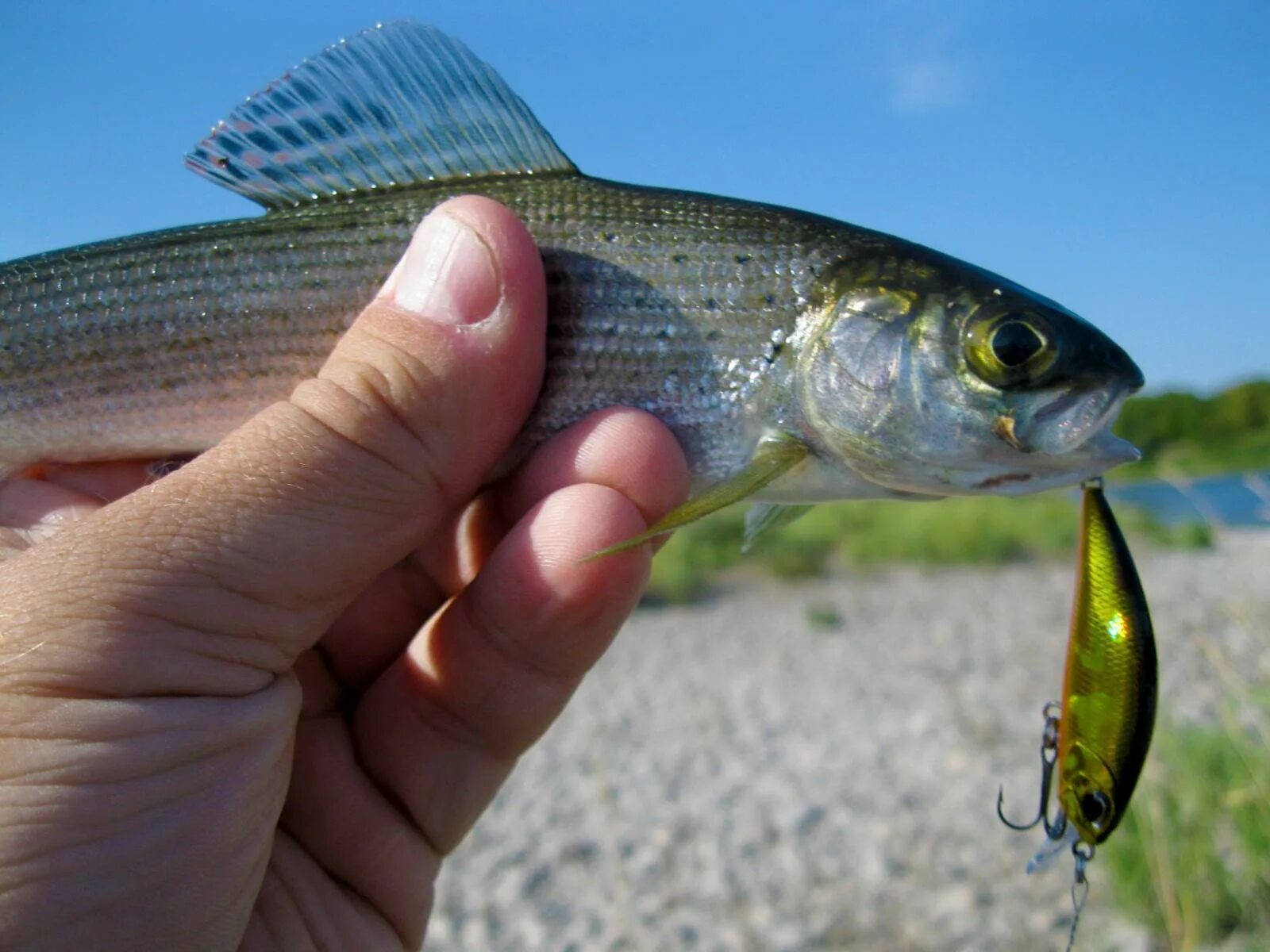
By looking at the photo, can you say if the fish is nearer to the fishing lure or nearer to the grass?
the fishing lure

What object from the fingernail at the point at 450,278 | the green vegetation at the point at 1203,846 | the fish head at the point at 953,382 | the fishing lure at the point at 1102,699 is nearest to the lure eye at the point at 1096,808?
the fishing lure at the point at 1102,699

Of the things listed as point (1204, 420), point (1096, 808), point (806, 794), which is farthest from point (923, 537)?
point (1096, 808)

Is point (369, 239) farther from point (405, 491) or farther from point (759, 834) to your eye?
point (759, 834)

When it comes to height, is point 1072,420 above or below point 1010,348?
below

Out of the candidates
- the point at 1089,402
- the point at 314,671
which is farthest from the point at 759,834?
the point at 1089,402

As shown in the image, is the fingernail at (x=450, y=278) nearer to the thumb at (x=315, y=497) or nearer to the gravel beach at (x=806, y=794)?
the thumb at (x=315, y=497)

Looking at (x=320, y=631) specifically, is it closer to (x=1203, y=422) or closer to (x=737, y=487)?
(x=737, y=487)

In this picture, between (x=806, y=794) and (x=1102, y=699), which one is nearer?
(x=1102, y=699)
